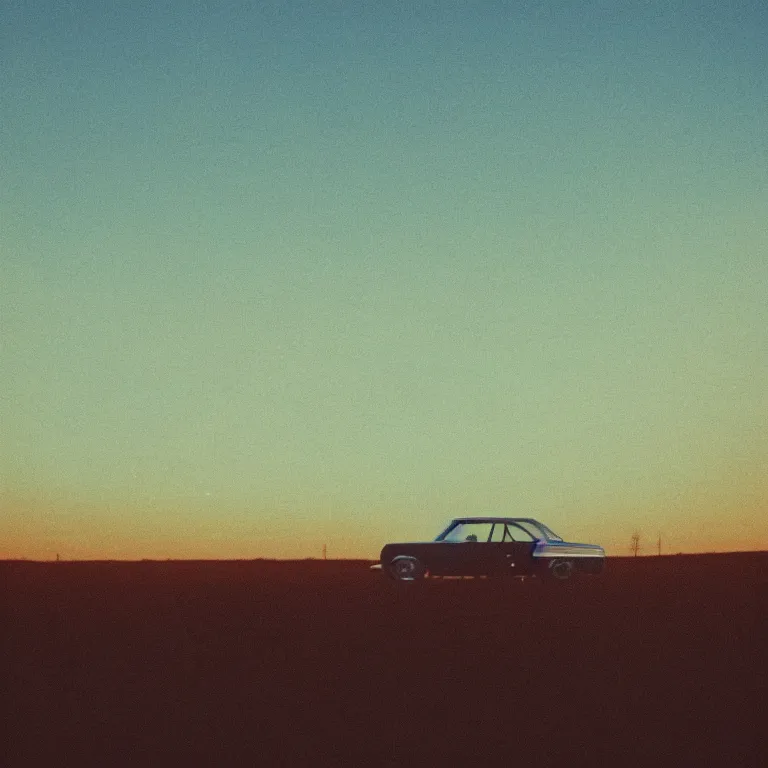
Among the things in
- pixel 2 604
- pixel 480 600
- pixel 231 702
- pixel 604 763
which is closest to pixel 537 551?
pixel 480 600

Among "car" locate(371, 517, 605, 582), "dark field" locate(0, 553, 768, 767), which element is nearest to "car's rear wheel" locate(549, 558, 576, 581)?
"car" locate(371, 517, 605, 582)

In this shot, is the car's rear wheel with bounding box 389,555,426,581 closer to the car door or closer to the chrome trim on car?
the car door

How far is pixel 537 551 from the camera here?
2353 centimetres

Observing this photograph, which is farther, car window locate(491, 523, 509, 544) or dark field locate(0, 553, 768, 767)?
car window locate(491, 523, 509, 544)

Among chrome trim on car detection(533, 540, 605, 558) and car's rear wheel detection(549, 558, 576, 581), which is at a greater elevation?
chrome trim on car detection(533, 540, 605, 558)

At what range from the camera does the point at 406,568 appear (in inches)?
932

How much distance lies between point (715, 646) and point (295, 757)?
6620 mm

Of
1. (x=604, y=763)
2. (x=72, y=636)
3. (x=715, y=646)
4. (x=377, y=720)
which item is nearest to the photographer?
(x=604, y=763)

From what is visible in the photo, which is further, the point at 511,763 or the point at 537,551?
the point at 537,551

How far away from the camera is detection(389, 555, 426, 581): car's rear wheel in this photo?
2366cm

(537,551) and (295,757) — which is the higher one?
(537,551)

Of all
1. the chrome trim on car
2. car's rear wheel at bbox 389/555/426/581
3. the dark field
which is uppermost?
the chrome trim on car

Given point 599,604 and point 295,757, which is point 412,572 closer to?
point 599,604

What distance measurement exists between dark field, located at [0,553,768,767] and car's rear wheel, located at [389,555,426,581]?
4196 millimetres
